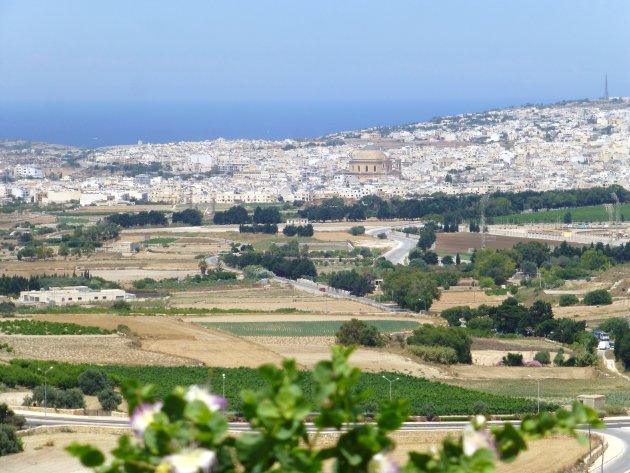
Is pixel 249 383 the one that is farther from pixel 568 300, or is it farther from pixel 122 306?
pixel 568 300

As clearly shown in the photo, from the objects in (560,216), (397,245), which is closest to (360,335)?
(397,245)

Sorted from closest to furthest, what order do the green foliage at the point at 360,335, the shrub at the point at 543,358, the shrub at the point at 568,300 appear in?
1. the shrub at the point at 543,358
2. the green foliage at the point at 360,335
3. the shrub at the point at 568,300

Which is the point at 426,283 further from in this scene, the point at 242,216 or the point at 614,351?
the point at 242,216

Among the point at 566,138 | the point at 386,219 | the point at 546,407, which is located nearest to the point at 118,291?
the point at 546,407

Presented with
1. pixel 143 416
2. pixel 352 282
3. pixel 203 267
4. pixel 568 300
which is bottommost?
pixel 568 300

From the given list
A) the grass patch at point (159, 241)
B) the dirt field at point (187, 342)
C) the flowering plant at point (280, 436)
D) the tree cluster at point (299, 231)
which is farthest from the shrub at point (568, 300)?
the flowering plant at point (280, 436)

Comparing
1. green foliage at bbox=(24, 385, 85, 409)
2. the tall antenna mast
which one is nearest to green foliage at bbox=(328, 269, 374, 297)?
the tall antenna mast

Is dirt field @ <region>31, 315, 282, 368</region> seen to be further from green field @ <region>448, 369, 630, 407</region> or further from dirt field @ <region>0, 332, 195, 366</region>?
green field @ <region>448, 369, 630, 407</region>

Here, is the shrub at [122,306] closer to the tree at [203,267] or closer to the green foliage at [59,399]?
the tree at [203,267]
